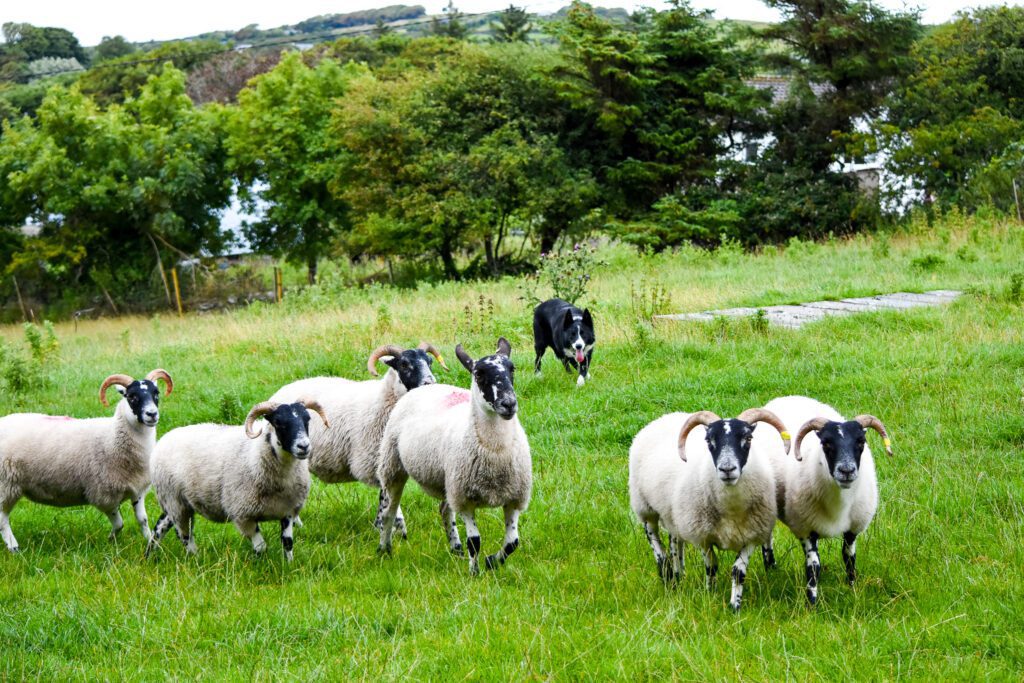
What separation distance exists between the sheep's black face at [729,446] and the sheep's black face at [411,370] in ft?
10.2

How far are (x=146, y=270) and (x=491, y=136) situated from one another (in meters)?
15.8

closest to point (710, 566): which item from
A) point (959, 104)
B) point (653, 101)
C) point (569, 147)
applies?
point (959, 104)

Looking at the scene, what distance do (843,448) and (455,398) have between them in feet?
10.3

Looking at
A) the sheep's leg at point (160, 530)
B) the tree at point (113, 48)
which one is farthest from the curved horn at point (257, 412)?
the tree at point (113, 48)

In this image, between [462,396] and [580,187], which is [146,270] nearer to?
[580,187]

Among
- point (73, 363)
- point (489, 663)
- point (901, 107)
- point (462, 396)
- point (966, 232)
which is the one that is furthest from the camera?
point (901, 107)

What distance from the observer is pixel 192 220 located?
38.7 metres

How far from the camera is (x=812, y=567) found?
20.0ft

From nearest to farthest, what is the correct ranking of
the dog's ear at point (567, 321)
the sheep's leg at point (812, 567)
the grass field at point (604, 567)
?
the grass field at point (604, 567) → the sheep's leg at point (812, 567) → the dog's ear at point (567, 321)

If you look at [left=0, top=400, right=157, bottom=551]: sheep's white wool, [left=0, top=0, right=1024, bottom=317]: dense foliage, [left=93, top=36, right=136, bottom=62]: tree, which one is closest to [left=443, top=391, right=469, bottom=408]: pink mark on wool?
[left=0, top=400, right=157, bottom=551]: sheep's white wool

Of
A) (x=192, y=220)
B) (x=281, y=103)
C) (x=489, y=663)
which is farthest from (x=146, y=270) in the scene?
(x=489, y=663)

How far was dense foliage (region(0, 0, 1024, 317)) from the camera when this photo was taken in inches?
1205

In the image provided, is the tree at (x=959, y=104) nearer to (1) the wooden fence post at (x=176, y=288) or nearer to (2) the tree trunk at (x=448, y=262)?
(2) the tree trunk at (x=448, y=262)

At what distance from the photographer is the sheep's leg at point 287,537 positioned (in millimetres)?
7406
